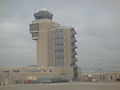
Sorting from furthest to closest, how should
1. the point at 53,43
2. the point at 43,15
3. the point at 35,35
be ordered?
the point at 43,15 → the point at 35,35 → the point at 53,43

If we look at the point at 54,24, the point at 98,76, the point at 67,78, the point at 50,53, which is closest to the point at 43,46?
the point at 50,53

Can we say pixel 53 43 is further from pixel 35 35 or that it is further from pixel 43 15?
pixel 43 15

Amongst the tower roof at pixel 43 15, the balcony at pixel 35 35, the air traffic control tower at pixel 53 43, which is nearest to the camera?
the air traffic control tower at pixel 53 43

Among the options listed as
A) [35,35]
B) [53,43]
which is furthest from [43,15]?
[53,43]

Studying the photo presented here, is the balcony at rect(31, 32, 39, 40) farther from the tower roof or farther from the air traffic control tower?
the tower roof

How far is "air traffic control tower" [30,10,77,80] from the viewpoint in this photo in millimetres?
28625

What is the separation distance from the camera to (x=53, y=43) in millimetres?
29578

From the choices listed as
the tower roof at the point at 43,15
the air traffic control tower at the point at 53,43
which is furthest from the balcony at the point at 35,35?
the tower roof at the point at 43,15

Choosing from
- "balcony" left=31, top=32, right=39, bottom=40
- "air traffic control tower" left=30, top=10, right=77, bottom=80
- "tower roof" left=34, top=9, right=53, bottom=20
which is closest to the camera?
"air traffic control tower" left=30, top=10, right=77, bottom=80

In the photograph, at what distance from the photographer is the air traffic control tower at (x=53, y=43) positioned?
28625 mm

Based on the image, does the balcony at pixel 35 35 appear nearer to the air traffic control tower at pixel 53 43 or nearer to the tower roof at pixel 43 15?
the air traffic control tower at pixel 53 43

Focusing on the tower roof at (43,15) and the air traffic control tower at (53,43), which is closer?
the air traffic control tower at (53,43)

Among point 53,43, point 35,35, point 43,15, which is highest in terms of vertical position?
point 43,15

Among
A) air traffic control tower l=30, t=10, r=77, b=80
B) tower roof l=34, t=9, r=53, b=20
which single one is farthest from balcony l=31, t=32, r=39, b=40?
tower roof l=34, t=9, r=53, b=20
